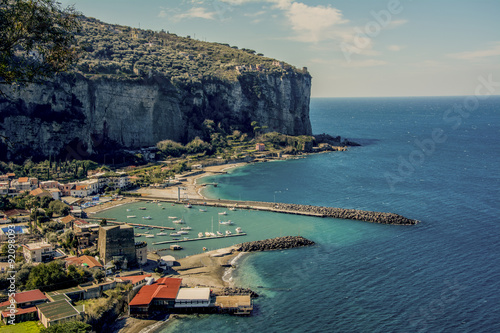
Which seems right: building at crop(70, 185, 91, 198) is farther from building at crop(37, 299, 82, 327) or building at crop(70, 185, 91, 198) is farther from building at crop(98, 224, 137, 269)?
building at crop(37, 299, 82, 327)

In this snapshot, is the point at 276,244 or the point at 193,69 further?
the point at 193,69

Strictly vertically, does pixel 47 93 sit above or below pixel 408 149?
above

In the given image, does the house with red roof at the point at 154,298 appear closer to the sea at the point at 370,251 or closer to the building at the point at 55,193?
the sea at the point at 370,251

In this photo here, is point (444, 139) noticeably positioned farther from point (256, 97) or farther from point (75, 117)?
point (75, 117)

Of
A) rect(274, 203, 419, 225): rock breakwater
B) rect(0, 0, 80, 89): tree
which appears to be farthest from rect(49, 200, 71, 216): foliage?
rect(0, 0, 80, 89): tree

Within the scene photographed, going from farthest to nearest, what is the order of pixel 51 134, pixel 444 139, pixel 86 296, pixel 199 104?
pixel 444 139, pixel 199 104, pixel 51 134, pixel 86 296

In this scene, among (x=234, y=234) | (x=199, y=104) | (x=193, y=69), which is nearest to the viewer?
(x=234, y=234)

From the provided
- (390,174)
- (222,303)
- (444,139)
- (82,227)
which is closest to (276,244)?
(222,303)
